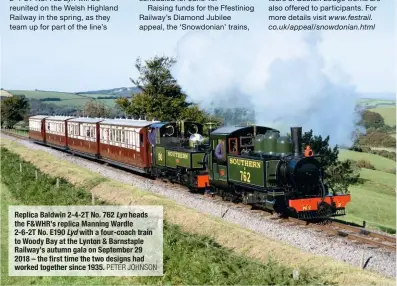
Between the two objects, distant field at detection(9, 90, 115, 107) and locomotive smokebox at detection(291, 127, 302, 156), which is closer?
locomotive smokebox at detection(291, 127, 302, 156)

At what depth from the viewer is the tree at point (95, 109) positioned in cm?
7431

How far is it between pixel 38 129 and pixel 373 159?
4080cm

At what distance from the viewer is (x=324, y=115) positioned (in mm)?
35281

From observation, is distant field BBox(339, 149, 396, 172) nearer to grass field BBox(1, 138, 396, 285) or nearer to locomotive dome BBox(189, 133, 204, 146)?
locomotive dome BBox(189, 133, 204, 146)

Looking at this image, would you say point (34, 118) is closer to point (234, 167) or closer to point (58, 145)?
point (58, 145)

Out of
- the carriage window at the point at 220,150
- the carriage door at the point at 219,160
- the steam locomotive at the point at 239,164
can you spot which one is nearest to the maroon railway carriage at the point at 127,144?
the steam locomotive at the point at 239,164

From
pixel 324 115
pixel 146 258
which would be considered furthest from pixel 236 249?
pixel 324 115

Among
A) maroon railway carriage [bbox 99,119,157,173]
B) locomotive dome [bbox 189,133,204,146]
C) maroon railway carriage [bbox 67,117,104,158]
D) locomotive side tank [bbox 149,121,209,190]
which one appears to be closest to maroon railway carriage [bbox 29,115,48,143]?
maroon railway carriage [bbox 67,117,104,158]

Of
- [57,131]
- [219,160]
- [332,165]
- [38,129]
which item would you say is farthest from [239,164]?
[38,129]

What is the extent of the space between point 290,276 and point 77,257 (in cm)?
546

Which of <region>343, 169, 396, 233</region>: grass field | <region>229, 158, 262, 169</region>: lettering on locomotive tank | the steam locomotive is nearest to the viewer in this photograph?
the steam locomotive

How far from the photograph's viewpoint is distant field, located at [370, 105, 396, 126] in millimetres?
86312

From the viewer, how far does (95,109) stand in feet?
248

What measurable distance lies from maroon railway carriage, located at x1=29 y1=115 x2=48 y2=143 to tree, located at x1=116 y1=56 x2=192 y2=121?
27.2 feet
